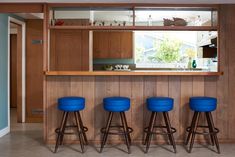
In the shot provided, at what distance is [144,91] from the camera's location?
475 centimetres

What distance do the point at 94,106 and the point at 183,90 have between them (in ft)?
4.50

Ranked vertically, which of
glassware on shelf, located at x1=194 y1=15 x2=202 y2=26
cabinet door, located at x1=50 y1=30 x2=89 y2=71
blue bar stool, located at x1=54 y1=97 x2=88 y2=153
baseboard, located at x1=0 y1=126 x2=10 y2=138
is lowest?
baseboard, located at x1=0 y1=126 x2=10 y2=138

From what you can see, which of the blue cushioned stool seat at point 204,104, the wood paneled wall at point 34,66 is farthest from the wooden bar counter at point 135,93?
the wood paneled wall at point 34,66

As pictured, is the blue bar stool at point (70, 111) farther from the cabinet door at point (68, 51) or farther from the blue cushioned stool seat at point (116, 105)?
the cabinet door at point (68, 51)

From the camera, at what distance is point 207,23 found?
4.79 m

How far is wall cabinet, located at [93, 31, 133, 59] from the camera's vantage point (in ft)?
27.6

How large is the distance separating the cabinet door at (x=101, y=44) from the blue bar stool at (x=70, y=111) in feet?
13.3

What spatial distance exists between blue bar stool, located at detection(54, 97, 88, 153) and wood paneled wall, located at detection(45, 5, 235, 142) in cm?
25

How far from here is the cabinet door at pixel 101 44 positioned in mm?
8406

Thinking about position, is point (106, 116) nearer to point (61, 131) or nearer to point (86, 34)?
point (61, 131)

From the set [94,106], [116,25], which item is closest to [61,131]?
[94,106]

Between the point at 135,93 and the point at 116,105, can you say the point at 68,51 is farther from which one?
the point at 116,105

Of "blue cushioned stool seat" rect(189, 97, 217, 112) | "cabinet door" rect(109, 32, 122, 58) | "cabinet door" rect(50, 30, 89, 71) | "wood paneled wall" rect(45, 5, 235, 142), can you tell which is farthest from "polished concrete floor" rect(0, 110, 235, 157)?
"cabinet door" rect(109, 32, 122, 58)

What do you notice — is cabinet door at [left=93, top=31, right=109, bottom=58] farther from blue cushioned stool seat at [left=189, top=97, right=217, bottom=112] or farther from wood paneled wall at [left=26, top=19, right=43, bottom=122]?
blue cushioned stool seat at [left=189, top=97, right=217, bottom=112]
